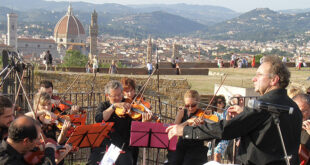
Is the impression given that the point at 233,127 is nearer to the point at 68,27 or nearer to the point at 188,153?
the point at 188,153

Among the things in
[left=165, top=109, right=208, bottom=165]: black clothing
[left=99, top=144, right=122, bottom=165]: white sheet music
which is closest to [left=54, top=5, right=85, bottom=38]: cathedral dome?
[left=165, top=109, right=208, bottom=165]: black clothing

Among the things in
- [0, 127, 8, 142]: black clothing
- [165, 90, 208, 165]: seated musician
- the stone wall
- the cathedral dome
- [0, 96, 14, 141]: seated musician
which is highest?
the cathedral dome

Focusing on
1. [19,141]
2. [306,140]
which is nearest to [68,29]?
[306,140]

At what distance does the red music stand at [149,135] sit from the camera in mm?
4999

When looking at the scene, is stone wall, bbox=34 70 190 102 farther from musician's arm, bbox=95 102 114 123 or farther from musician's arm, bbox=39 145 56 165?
musician's arm, bbox=39 145 56 165

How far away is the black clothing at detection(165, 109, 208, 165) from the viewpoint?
5405 millimetres

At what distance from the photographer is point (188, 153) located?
→ 5465 mm

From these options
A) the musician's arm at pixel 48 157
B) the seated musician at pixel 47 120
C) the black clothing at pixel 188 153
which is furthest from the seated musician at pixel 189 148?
the musician's arm at pixel 48 157

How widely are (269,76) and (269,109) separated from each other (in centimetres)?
47

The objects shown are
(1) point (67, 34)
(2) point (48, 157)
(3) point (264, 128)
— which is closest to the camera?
(3) point (264, 128)

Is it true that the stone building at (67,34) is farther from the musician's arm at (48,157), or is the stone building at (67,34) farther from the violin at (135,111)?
the musician's arm at (48,157)

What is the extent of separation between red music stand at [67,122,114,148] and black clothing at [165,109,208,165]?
0.95 meters

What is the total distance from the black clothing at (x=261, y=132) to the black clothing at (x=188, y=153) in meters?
1.94

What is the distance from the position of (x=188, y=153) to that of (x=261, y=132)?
226 centimetres
